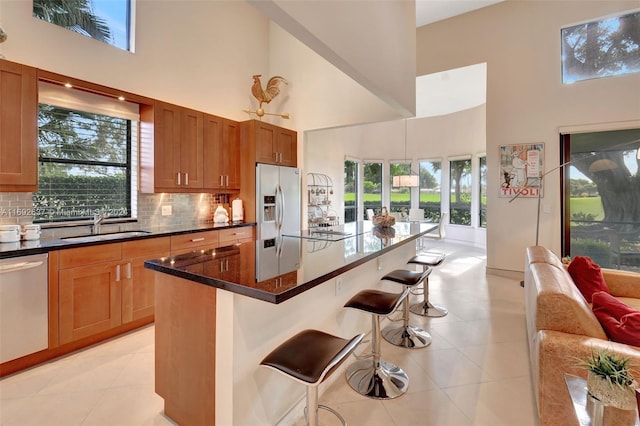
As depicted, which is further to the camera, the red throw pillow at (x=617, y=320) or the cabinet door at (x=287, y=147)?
the cabinet door at (x=287, y=147)

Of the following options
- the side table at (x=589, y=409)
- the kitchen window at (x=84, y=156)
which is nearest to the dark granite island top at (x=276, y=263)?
the side table at (x=589, y=409)

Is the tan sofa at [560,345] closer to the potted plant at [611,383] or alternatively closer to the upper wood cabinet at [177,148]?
the potted plant at [611,383]

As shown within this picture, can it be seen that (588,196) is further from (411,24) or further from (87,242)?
(87,242)

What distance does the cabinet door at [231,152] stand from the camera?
449cm

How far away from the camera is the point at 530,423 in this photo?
6.23ft

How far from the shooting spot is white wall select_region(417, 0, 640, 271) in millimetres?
4582

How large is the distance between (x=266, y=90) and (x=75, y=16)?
2.47 meters

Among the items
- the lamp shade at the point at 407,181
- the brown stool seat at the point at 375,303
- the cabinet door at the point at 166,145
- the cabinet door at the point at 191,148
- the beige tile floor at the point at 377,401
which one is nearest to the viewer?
the beige tile floor at the point at 377,401

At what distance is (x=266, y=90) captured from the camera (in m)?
5.05

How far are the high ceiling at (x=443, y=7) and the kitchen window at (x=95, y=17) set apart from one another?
4295mm

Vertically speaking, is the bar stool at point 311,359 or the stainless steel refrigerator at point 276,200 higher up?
the stainless steel refrigerator at point 276,200

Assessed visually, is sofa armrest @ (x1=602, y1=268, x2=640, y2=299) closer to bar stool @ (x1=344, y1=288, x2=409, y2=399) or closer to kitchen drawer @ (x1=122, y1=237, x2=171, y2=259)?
bar stool @ (x1=344, y1=288, x2=409, y2=399)

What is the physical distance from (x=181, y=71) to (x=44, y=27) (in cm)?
146

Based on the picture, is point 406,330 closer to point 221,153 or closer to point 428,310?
point 428,310
